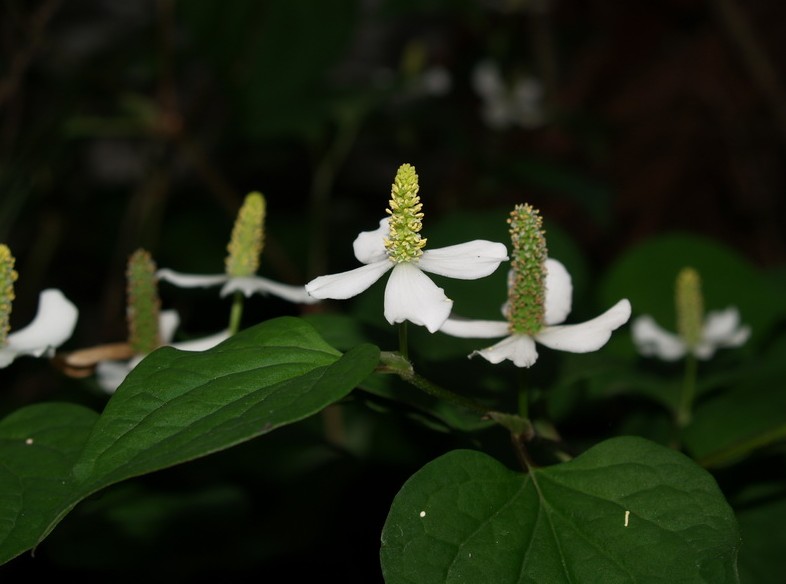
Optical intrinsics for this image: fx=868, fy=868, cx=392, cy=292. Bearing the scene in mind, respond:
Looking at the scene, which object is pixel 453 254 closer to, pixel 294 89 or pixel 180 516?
pixel 180 516

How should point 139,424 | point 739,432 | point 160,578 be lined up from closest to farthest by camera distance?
point 139,424
point 739,432
point 160,578

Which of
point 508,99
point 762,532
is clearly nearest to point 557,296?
point 762,532

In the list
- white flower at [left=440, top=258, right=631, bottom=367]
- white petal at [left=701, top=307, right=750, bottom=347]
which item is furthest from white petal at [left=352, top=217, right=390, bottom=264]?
white petal at [left=701, top=307, right=750, bottom=347]

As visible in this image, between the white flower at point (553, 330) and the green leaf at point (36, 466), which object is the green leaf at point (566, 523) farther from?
the green leaf at point (36, 466)

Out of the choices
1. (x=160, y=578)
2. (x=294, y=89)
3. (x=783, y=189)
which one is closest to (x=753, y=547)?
(x=160, y=578)

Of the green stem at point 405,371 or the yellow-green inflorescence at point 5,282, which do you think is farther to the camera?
the yellow-green inflorescence at point 5,282

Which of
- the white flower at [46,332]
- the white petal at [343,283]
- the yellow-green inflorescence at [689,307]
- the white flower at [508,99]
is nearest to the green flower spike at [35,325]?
the white flower at [46,332]
